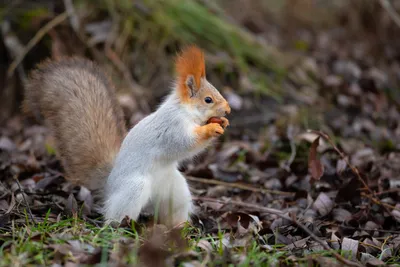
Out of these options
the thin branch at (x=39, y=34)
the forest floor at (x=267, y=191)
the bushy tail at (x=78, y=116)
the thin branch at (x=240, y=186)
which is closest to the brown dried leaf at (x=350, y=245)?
the forest floor at (x=267, y=191)

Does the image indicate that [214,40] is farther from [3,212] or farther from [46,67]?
[3,212]

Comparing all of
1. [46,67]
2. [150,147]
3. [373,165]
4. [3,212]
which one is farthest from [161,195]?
[373,165]

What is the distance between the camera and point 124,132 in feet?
11.5

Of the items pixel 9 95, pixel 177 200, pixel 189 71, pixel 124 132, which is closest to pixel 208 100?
pixel 189 71

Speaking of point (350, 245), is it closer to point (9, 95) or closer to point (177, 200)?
point (177, 200)

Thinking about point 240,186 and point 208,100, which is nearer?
point 208,100

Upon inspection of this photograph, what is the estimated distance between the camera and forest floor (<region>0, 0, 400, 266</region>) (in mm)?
2371

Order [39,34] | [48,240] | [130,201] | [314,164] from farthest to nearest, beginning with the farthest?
[39,34] < [314,164] < [130,201] < [48,240]

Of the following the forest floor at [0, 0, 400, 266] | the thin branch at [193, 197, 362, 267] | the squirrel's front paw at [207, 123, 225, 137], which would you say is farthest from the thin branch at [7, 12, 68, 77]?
the squirrel's front paw at [207, 123, 225, 137]

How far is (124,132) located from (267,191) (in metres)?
1.03

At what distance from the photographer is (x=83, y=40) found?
17.7 feet

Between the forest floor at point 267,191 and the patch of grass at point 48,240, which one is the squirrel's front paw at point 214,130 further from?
the patch of grass at point 48,240

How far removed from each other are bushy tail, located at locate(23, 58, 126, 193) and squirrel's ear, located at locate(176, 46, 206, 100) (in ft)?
2.06

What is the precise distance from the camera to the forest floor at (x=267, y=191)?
2.37 metres
